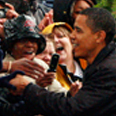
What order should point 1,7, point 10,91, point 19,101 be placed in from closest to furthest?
point 10,91
point 19,101
point 1,7

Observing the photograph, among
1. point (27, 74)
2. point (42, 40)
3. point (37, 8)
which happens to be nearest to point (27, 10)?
point (37, 8)

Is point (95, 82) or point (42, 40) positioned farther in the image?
point (42, 40)

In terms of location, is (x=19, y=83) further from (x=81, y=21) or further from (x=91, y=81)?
(x=81, y=21)

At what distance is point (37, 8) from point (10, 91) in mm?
2556

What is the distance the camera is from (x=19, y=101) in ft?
8.38

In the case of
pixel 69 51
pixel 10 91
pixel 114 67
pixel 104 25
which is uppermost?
pixel 104 25

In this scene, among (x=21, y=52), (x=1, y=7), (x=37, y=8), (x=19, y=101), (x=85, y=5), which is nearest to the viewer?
(x=19, y=101)

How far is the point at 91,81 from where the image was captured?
7.23ft

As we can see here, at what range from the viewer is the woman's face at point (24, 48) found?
288cm

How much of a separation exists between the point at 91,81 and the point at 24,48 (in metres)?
0.86

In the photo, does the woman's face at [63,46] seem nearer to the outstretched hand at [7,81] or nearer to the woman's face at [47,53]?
the woman's face at [47,53]

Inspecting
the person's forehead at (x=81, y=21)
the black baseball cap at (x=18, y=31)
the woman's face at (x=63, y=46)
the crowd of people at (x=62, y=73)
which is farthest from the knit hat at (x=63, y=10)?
the person's forehead at (x=81, y=21)

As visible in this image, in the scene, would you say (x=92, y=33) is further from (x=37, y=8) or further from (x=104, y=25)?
(x=37, y=8)

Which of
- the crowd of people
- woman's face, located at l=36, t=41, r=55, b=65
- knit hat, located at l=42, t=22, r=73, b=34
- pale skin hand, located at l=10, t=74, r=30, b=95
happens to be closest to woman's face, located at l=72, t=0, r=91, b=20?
knit hat, located at l=42, t=22, r=73, b=34
